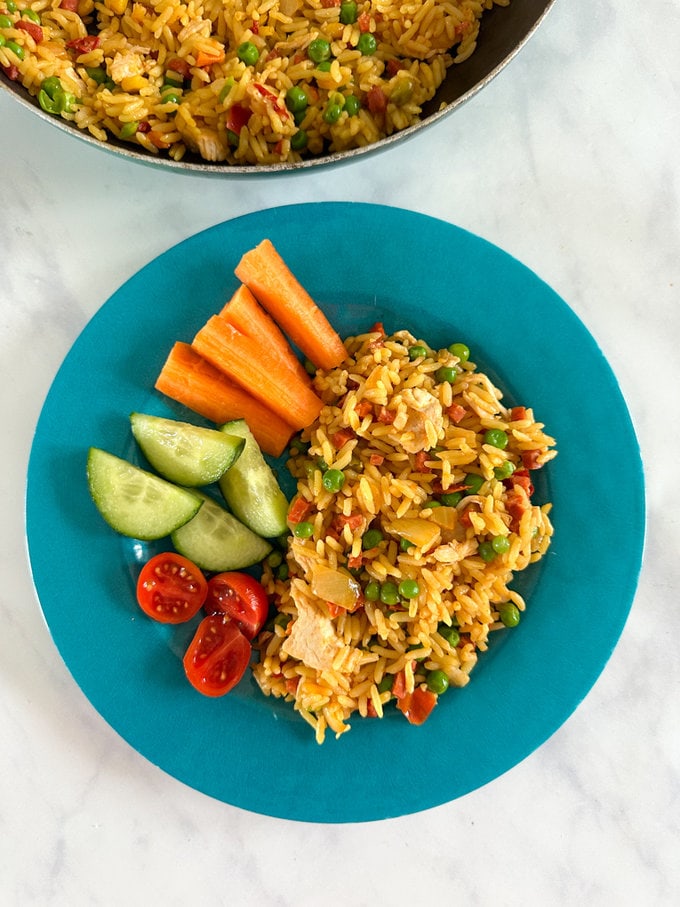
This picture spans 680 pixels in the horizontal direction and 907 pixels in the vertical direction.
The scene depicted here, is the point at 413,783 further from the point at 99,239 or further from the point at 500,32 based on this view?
the point at 500,32

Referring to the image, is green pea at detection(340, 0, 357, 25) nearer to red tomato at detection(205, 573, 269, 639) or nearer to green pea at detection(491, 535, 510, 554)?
green pea at detection(491, 535, 510, 554)

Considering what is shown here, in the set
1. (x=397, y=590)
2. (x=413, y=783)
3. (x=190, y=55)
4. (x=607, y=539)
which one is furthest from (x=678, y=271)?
(x=413, y=783)

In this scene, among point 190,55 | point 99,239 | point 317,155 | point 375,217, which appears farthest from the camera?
point 99,239

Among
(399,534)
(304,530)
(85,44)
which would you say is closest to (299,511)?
(304,530)

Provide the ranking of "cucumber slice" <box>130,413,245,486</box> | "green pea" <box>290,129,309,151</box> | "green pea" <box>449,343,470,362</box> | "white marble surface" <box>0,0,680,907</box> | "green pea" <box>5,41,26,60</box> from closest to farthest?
"green pea" <box>5,41,26,60</box>, "green pea" <box>290,129,309,151</box>, "cucumber slice" <box>130,413,245,486</box>, "green pea" <box>449,343,470,362</box>, "white marble surface" <box>0,0,680,907</box>

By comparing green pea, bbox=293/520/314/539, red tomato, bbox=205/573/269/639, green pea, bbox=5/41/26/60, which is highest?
green pea, bbox=5/41/26/60

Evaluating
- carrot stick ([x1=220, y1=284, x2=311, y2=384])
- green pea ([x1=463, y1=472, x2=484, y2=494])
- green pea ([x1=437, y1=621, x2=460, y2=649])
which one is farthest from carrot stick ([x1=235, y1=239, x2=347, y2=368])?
green pea ([x1=437, y1=621, x2=460, y2=649])

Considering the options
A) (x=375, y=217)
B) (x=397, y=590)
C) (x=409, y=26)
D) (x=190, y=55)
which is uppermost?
(x=409, y=26)

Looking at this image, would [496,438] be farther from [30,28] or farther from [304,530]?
[30,28]
